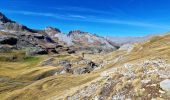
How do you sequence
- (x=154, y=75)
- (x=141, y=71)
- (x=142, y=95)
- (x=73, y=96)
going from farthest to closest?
(x=73, y=96) < (x=141, y=71) < (x=154, y=75) < (x=142, y=95)

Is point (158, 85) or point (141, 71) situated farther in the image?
point (141, 71)

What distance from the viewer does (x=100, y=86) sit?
5309cm

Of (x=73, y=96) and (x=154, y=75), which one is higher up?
(x=154, y=75)

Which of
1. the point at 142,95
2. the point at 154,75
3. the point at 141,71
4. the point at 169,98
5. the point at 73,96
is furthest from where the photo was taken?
the point at 73,96

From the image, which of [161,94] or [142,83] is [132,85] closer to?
[142,83]

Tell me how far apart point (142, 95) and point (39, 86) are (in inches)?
3429

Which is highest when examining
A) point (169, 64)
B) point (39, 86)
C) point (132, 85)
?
point (169, 64)

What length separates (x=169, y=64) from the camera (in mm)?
50500

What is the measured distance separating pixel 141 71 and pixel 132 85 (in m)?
4.11

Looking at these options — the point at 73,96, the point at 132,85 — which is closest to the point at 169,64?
the point at 132,85

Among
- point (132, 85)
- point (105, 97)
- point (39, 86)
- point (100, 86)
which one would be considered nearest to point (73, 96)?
point (100, 86)

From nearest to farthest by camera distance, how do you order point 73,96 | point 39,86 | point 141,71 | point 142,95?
1. point 142,95
2. point 141,71
3. point 73,96
4. point 39,86

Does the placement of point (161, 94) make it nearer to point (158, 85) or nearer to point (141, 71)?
point (158, 85)

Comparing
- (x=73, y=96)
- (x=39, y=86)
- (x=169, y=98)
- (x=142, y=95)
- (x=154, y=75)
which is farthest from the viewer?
(x=39, y=86)
